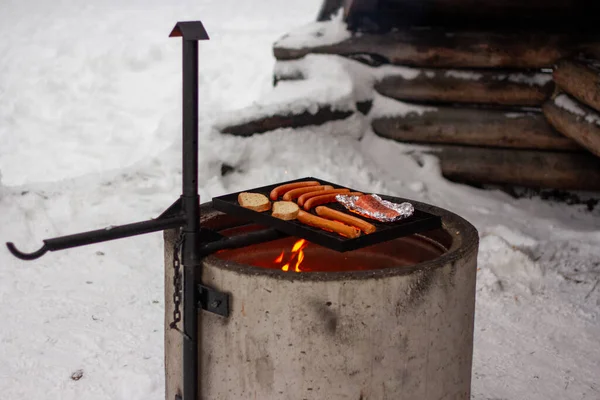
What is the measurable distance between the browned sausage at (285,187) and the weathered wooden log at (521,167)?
3514 mm

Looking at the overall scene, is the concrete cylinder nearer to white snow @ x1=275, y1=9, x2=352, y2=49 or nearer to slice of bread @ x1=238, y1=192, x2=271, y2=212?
slice of bread @ x1=238, y1=192, x2=271, y2=212

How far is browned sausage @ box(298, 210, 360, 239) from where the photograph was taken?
253 centimetres

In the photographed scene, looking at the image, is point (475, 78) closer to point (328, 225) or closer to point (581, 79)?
point (581, 79)

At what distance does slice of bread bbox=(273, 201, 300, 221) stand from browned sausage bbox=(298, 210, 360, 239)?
0.02 meters

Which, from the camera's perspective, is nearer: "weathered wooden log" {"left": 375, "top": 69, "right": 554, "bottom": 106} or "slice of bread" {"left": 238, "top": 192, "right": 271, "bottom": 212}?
"slice of bread" {"left": 238, "top": 192, "right": 271, "bottom": 212}

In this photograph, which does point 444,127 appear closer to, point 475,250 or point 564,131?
point 564,131

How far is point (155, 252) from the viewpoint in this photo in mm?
5273

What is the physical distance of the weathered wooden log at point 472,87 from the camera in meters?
6.38

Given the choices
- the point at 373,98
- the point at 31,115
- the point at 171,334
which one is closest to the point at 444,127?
the point at 373,98

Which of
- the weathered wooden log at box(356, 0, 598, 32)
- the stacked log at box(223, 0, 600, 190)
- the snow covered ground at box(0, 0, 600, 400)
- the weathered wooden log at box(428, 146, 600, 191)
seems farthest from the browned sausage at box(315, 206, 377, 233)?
the weathered wooden log at box(356, 0, 598, 32)

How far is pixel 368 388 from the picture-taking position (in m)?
2.46

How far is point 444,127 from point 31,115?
5.88 m

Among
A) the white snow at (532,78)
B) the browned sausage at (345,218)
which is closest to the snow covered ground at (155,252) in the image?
the white snow at (532,78)

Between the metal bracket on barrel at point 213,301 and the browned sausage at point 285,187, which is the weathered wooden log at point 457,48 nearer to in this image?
the browned sausage at point 285,187
